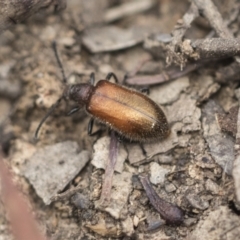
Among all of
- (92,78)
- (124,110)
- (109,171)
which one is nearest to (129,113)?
(124,110)

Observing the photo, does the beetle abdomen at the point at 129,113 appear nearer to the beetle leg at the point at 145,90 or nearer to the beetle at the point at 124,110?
the beetle at the point at 124,110

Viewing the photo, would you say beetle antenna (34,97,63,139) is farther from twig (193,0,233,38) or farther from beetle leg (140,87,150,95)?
twig (193,0,233,38)

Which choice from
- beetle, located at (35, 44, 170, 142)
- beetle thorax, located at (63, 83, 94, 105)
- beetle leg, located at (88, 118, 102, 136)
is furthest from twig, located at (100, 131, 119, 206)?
beetle thorax, located at (63, 83, 94, 105)

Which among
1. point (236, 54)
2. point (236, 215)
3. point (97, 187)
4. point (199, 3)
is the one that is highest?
point (199, 3)

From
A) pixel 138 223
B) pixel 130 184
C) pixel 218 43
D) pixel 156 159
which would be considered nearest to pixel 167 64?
pixel 218 43

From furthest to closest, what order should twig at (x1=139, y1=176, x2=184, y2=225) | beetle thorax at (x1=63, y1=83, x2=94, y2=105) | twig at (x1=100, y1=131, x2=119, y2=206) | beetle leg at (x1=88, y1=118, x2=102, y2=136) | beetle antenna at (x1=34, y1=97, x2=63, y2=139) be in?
1. beetle thorax at (x1=63, y1=83, x2=94, y2=105)
2. beetle antenna at (x1=34, y1=97, x2=63, y2=139)
3. beetle leg at (x1=88, y1=118, x2=102, y2=136)
4. twig at (x1=100, y1=131, x2=119, y2=206)
5. twig at (x1=139, y1=176, x2=184, y2=225)

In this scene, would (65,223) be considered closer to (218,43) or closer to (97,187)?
(97,187)

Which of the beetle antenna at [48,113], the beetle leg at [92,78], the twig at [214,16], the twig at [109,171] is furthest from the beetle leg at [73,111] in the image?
the twig at [214,16]

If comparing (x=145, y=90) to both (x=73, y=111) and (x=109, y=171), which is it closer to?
(x=73, y=111)

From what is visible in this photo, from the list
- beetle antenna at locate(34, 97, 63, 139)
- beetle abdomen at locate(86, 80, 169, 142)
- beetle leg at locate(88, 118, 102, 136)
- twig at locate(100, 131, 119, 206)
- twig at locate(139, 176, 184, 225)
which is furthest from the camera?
beetle antenna at locate(34, 97, 63, 139)
